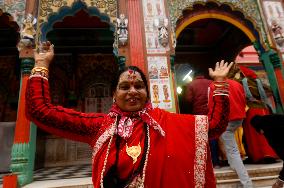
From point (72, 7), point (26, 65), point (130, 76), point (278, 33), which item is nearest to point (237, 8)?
point (278, 33)

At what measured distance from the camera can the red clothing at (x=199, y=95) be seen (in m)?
4.26

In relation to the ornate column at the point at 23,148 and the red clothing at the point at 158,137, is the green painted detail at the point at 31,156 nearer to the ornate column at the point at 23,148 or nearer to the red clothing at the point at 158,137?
the ornate column at the point at 23,148

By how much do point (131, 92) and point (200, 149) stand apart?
0.54 metres

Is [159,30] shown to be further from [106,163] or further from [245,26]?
[106,163]

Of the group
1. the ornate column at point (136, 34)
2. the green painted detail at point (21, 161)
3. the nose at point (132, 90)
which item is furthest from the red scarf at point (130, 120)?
the ornate column at point (136, 34)

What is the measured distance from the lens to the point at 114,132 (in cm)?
137

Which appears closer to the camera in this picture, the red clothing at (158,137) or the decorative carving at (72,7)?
the red clothing at (158,137)

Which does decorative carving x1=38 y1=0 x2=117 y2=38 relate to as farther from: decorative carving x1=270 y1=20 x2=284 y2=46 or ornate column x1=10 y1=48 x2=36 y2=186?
decorative carving x1=270 y1=20 x2=284 y2=46

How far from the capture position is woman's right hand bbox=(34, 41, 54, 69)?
4.90 feet

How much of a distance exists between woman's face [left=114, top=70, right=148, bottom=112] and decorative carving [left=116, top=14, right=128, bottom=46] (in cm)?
392

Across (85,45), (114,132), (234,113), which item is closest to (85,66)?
(85,45)

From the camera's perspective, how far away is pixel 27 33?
4832 millimetres

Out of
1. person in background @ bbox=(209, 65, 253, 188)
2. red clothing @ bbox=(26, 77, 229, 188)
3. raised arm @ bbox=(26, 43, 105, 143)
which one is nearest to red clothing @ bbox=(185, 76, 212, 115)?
person in background @ bbox=(209, 65, 253, 188)

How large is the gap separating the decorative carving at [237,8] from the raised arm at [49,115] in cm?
470
